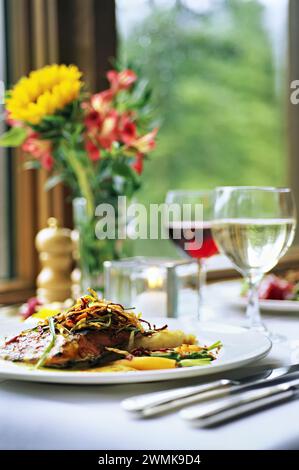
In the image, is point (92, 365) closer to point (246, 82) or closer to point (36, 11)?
point (36, 11)

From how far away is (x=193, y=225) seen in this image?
1.35m

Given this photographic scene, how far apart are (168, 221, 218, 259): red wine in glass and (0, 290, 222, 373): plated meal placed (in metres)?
0.47

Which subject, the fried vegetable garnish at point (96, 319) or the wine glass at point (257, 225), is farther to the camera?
the wine glass at point (257, 225)

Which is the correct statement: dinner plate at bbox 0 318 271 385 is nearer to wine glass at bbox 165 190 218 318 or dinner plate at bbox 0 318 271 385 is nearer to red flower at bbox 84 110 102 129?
wine glass at bbox 165 190 218 318

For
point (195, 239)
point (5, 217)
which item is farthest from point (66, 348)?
point (5, 217)

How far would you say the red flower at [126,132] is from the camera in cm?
150

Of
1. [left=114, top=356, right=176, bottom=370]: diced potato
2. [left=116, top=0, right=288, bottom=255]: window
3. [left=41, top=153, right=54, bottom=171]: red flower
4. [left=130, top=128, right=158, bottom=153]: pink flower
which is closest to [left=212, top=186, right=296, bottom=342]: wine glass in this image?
[left=114, top=356, right=176, bottom=370]: diced potato

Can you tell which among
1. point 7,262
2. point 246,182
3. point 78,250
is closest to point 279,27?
point 7,262

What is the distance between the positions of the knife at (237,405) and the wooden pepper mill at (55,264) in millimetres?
948

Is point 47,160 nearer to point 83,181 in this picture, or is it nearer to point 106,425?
point 83,181

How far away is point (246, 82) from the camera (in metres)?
5.39

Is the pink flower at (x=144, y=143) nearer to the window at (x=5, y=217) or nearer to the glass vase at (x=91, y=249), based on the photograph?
the glass vase at (x=91, y=249)

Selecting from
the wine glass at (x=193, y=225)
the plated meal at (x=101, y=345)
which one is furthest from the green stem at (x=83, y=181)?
the plated meal at (x=101, y=345)

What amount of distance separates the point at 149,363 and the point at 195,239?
58cm
